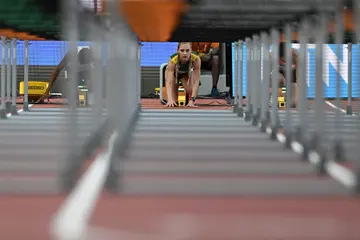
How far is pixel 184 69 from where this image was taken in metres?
8.77

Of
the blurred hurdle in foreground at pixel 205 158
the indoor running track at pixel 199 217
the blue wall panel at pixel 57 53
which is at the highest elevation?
the blue wall panel at pixel 57 53

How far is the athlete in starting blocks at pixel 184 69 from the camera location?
8.50 metres

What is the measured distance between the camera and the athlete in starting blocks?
8.50 m

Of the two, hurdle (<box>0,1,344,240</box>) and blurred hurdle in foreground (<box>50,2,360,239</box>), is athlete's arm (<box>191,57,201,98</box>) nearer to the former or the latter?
hurdle (<box>0,1,344,240</box>)

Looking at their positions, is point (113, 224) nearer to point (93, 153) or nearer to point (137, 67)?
point (93, 153)

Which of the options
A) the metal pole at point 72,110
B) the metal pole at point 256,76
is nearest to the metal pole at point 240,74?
the metal pole at point 256,76

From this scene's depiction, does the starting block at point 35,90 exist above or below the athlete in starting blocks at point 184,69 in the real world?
below

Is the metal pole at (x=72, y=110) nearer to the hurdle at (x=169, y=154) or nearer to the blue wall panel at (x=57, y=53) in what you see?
the hurdle at (x=169, y=154)

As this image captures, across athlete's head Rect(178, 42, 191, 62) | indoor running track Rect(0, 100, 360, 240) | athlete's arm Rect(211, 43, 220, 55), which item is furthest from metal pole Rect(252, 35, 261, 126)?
athlete's arm Rect(211, 43, 220, 55)

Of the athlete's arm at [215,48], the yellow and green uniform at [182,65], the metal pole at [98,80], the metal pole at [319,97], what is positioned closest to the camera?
the metal pole at [319,97]

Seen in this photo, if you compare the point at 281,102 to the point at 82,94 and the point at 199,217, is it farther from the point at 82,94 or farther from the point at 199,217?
the point at 199,217

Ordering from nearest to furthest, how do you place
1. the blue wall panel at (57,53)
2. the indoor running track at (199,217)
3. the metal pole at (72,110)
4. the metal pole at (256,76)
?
the indoor running track at (199,217)
the metal pole at (72,110)
the metal pole at (256,76)
the blue wall panel at (57,53)

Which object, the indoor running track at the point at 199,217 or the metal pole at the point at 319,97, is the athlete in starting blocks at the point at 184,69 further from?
the indoor running track at the point at 199,217

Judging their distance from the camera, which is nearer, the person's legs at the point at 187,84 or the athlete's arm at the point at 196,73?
the athlete's arm at the point at 196,73
